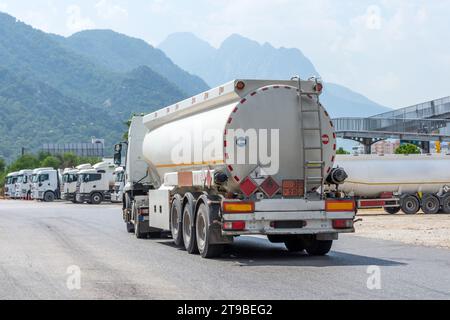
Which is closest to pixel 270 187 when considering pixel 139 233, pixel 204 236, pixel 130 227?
pixel 204 236

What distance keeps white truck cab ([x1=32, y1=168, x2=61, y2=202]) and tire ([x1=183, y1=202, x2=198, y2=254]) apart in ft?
172

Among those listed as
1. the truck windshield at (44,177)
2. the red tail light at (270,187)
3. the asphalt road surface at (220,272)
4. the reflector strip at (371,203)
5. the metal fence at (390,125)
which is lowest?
the asphalt road surface at (220,272)

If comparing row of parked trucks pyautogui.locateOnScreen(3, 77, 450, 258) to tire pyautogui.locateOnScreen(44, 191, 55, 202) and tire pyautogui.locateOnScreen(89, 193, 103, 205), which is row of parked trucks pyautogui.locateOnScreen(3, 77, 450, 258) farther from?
tire pyautogui.locateOnScreen(44, 191, 55, 202)

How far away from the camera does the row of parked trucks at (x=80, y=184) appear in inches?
2387

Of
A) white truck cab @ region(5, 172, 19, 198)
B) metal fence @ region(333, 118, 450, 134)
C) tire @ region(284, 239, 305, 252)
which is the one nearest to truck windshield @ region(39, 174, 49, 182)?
white truck cab @ region(5, 172, 19, 198)

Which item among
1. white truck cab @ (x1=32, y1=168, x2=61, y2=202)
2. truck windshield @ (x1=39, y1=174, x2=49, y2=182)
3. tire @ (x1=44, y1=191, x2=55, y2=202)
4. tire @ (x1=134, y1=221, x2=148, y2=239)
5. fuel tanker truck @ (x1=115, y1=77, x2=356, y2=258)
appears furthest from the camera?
truck windshield @ (x1=39, y1=174, x2=49, y2=182)

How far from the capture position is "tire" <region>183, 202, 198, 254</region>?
16.7 meters

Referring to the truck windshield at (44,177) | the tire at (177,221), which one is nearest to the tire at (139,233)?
the tire at (177,221)

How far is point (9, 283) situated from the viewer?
12.2 m

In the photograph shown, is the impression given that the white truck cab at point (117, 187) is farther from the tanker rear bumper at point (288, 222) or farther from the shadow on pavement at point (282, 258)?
the tanker rear bumper at point (288, 222)

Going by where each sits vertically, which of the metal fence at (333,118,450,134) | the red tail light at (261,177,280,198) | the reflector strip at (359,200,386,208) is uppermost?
the metal fence at (333,118,450,134)

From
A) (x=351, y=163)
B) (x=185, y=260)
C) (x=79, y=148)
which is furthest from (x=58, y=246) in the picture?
(x=79, y=148)

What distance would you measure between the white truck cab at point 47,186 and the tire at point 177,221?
168ft

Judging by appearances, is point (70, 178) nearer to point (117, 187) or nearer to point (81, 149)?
point (117, 187)
